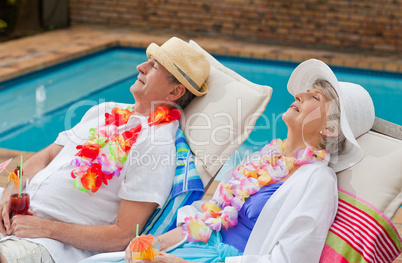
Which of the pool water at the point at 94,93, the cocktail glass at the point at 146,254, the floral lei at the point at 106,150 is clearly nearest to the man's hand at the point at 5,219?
the floral lei at the point at 106,150

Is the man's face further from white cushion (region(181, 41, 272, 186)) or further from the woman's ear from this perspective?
the woman's ear

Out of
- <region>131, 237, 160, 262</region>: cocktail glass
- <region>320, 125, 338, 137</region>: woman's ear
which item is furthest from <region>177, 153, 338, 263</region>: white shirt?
<region>131, 237, 160, 262</region>: cocktail glass

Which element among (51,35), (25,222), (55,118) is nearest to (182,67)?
(25,222)

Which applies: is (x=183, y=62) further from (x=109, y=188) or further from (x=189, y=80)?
(x=109, y=188)

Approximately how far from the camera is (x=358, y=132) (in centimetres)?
239

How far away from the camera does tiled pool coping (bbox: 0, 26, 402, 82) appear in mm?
7567

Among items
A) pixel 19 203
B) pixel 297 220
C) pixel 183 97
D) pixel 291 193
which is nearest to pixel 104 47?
pixel 183 97

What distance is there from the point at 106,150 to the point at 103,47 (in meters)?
6.31

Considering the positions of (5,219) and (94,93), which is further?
(94,93)

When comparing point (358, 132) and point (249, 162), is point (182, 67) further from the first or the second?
point (358, 132)

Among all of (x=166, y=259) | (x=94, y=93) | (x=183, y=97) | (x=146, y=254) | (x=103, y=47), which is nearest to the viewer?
(x=146, y=254)

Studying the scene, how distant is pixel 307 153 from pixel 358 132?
24cm

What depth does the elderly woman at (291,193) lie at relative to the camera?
2.13 meters

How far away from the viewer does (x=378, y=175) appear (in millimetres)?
2270
